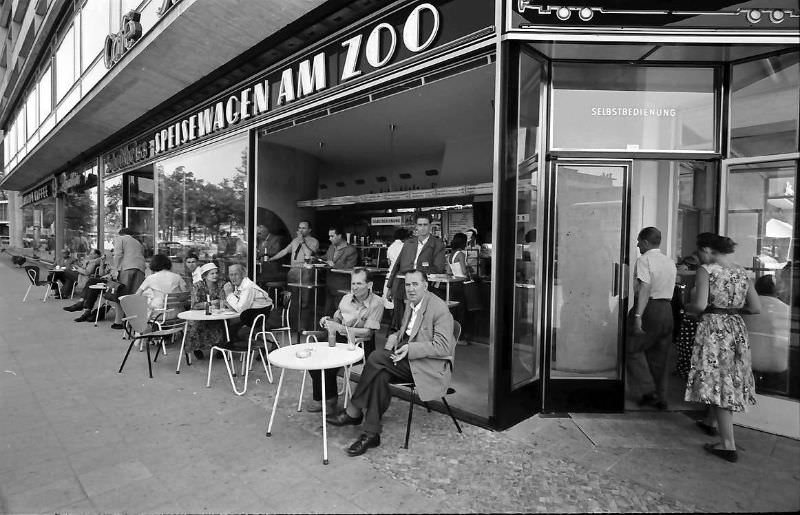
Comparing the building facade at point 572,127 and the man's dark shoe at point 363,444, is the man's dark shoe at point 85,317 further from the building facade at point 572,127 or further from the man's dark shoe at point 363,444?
the man's dark shoe at point 363,444

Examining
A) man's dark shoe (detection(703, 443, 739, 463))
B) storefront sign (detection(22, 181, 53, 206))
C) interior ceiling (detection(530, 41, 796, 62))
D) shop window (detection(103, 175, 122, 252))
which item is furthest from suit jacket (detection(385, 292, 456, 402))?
storefront sign (detection(22, 181, 53, 206))

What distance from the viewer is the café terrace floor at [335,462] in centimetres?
274

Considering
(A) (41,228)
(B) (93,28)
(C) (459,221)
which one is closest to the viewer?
(C) (459,221)

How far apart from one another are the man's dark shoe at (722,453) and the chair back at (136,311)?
588cm

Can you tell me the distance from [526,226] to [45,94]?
60.4 feet

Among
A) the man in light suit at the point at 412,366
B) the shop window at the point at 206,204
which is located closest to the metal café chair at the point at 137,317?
the shop window at the point at 206,204

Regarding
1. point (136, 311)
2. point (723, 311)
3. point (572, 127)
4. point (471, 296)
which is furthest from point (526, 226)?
point (136, 311)

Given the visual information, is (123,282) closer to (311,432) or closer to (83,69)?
(83,69)

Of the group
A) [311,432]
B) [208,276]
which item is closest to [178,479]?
[311,432]

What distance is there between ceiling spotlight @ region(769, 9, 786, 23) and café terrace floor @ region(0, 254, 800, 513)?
3.34m

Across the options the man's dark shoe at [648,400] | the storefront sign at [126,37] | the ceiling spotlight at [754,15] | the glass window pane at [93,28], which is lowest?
the man's dark shoe at [648,400]

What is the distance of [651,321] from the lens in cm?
429

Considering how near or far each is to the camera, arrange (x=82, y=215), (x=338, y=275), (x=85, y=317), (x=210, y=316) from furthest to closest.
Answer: (x=82, y=215) → (x=85, y=317) → (x=338, y=275) → (x=210, y=316)

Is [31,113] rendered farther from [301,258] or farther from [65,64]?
[301,258]
